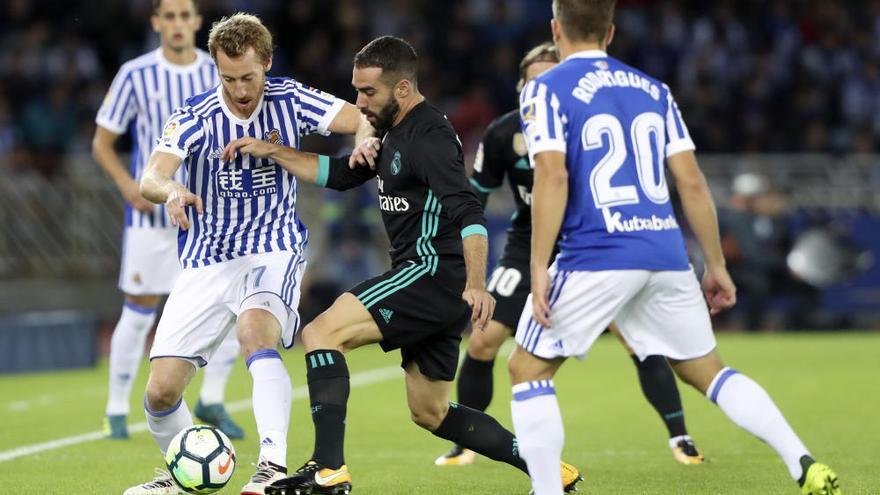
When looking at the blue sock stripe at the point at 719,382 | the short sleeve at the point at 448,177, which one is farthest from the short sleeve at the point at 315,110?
the blue sock stripe at the point at 719,382

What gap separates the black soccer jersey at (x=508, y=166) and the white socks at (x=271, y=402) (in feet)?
6.10

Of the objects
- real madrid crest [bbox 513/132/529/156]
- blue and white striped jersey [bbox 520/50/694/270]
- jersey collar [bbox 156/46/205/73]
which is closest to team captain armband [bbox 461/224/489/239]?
blue and white striped jersey [bbox 520/50/694/270]

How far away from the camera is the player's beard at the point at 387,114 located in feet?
19.2

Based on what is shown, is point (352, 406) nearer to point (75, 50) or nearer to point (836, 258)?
Result: point (836, 258)

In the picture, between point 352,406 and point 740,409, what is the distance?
5226 millimetres

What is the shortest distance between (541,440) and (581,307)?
50 centimetres

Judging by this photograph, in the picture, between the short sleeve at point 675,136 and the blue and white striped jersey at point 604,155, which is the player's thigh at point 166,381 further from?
the short sleeve at point 675,136

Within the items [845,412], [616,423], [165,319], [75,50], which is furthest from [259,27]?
[75,50]

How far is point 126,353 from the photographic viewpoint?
852cm

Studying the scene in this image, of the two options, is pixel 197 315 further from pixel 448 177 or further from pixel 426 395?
pixel 448 177

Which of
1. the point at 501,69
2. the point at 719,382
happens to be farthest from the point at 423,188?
the point at 501,69

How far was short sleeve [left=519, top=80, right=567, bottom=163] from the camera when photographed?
16.6ft

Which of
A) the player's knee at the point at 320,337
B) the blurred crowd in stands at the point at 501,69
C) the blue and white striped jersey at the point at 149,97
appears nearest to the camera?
the player's knee at the point at 320,337

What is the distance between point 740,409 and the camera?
16.9 feet
